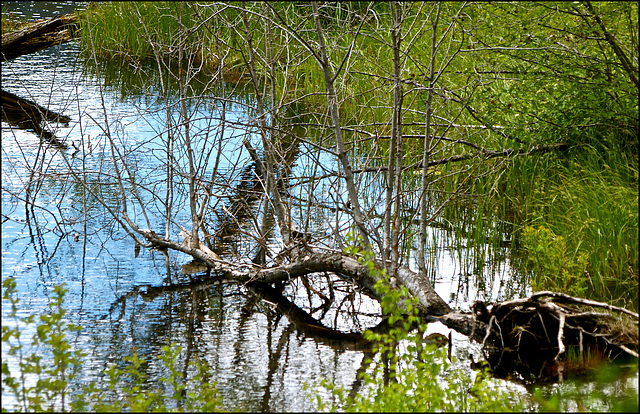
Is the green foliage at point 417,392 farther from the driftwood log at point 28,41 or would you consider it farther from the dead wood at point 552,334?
the driftwood log at point 28,41

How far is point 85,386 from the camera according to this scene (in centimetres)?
399

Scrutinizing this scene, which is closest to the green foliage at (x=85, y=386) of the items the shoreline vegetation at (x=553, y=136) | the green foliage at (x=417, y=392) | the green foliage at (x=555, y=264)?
the green foliage at (x=417, y=392)

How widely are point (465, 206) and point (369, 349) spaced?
307cm

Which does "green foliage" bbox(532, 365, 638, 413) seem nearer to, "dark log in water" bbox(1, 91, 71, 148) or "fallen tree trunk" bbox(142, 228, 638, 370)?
"fallen tree trunk" bbox(142, 228, 638, 370)

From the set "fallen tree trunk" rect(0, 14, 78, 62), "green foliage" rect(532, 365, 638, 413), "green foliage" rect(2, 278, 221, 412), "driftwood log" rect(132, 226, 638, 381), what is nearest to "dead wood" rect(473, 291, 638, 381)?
"driftwood log" rect(132, 226, 638, 381)

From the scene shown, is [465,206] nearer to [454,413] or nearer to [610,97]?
[610,97]

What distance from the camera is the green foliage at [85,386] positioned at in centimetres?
336

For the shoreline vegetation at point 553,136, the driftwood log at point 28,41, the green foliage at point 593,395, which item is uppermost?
the driftwood log at point 28,41

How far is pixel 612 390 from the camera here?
13.1ft

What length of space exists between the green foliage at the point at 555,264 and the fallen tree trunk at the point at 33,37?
8544mm

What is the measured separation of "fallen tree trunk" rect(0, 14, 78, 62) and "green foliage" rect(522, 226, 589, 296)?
8544 millimetres

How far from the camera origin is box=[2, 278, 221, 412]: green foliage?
11.0 feet

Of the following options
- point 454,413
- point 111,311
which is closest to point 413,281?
point 454,413

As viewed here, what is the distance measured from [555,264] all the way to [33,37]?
9281 mm
